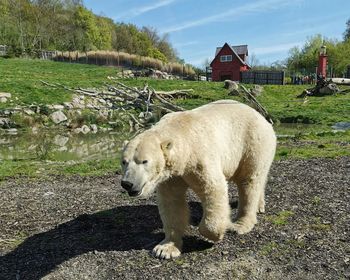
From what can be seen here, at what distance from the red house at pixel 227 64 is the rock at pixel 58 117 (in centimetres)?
4442

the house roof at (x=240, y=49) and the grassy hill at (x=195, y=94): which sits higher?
the house roof at (x=240, y=49)

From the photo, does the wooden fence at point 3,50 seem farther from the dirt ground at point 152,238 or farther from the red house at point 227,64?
the dirt ground at point 152,238

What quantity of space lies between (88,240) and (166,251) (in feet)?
4.76

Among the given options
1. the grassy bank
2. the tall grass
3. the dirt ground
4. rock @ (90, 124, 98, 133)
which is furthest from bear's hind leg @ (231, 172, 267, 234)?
the tall grass

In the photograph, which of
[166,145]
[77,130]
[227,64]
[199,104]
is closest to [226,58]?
[227,64]

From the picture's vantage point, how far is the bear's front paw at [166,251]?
570cm

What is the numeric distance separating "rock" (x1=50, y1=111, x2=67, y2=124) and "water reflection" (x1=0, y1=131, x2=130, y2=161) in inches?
92.5

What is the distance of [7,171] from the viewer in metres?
12.3

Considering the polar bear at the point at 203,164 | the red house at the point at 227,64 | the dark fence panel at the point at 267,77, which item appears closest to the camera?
the polar bear at the point at 203,164

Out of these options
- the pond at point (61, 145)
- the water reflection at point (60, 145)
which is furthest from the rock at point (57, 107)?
the water reflection at point (60, 145)

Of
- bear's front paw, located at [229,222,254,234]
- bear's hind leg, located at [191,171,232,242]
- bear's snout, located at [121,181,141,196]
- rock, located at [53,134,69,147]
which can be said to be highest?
bear's snout, located at [121,181,141,196]

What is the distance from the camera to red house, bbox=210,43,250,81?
68.6 meters

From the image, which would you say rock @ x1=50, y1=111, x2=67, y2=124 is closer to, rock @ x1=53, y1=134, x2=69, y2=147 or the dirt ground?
rock @ x1=53, y1=134, x2=69, y2=147

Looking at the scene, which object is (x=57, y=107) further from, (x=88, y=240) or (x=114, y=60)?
(x=114, y=60)
